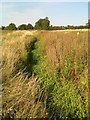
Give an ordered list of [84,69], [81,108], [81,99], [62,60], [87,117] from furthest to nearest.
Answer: [62,60], [84,69], [81,99], [81,108], [87,117]

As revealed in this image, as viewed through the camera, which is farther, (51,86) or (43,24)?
(43,24)

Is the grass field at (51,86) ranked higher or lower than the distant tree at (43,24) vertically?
lower

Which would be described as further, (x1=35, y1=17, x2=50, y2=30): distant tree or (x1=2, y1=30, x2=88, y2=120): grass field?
(x1=35, y1=17, x2=50, y2=30): distant tree

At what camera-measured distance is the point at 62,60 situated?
11359mm

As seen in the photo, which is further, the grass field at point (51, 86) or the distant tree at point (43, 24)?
the distant tree at point (43, 24)

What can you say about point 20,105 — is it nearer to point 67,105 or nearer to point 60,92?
point 67,105

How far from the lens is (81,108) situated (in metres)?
7.64

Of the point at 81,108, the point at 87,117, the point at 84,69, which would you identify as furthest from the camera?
the point at 84,69

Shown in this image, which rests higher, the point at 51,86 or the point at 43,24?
the point at 43,24

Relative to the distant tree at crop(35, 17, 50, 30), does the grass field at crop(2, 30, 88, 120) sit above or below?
below

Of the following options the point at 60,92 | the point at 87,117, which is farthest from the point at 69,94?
the point at 87,117

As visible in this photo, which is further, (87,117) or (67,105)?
(67,105)

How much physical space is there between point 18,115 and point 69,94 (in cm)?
351

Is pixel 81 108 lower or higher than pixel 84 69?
lower
